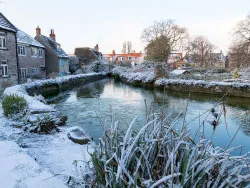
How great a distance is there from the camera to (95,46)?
50781 mm

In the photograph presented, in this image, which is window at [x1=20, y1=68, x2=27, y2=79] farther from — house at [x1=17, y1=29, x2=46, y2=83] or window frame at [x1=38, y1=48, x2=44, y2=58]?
window frame at [x1=38, y1=48, x2=44, y2=58]

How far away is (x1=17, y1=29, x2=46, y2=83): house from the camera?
70.8 feet

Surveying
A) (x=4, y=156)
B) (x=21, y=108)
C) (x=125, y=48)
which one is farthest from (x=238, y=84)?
(x=125, y=48)

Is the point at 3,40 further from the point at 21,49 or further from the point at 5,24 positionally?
the point at 21,49

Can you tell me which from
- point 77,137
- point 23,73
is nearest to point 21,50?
point 23,73

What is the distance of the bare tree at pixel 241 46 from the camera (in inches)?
886

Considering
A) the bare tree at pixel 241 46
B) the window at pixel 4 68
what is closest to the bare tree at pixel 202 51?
the bare tree at pixel 241 46

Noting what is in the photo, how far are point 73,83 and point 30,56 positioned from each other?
5.82 meters

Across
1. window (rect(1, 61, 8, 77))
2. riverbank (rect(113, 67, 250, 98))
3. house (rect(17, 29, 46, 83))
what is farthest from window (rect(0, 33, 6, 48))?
riverbank (rect(113, 67, 250, 98))

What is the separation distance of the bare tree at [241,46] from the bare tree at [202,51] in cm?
2061

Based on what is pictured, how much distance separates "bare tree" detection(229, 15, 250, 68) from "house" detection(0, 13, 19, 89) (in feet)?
72.7

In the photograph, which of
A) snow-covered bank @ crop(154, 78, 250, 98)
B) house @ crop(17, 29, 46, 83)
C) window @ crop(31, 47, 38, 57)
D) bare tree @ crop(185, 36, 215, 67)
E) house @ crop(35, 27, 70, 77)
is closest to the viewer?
snow-covered bank @ crop(154, 78, 250, 98)

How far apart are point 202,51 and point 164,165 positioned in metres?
52.7

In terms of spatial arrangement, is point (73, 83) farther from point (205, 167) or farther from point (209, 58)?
point (209, 58)
